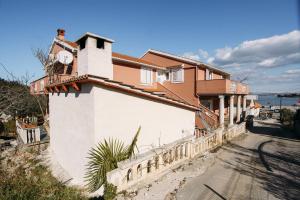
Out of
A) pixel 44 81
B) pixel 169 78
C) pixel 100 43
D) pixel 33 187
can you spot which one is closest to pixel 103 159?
pixel 33 187

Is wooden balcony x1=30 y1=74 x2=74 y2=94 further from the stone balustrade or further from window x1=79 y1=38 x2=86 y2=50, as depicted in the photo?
the stone balustrade

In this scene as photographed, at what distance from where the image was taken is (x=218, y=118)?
19578 mm

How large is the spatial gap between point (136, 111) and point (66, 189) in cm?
454

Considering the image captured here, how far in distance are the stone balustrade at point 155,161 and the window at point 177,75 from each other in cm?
1003

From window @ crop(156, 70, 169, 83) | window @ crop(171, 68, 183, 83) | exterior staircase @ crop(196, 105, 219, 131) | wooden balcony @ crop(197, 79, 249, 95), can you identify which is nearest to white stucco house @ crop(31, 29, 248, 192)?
exterior staircase @ crop(196, 105, 219, 131)

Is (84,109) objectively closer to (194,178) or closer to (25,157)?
(194,178)

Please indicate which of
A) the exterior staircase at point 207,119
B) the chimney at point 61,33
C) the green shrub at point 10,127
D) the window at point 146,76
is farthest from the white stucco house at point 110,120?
the green shrub at point 10,127

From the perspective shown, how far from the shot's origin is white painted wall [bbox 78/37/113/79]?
30.2 feet

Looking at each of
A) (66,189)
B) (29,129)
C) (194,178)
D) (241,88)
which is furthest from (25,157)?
(241,88)

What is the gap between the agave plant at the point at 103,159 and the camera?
7285 millimetres

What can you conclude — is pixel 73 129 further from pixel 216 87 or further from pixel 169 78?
pixel 169 78

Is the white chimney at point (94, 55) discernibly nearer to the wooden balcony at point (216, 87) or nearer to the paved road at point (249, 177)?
the paved road at point (249, 177)

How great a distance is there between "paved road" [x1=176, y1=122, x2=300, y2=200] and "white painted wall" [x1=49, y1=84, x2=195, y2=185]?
3.23m

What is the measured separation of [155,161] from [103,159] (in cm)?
206
